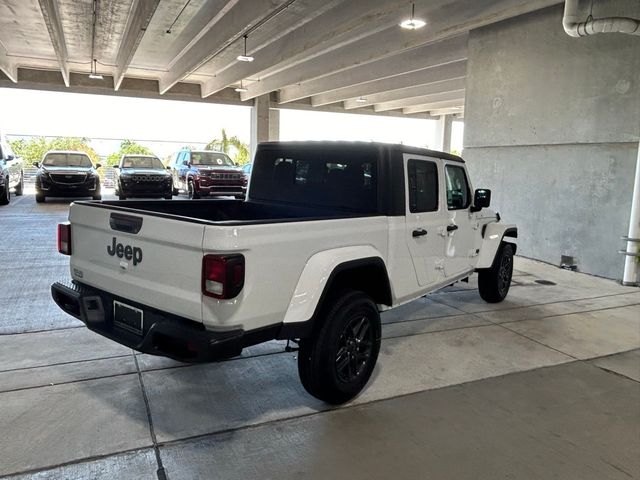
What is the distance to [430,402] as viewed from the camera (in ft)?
11.4

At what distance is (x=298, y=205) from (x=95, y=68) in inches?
752

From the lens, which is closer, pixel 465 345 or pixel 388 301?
pixel 388 301

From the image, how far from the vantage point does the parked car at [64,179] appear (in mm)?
14594

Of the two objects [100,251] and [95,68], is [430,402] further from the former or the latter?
[95,68]

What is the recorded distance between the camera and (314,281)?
116 inches

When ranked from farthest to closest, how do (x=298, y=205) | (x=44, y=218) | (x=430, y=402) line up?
(x=44, y=218)
(x=298, y=205)
(x=430, y=402)

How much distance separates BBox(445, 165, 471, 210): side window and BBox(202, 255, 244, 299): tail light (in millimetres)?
2719

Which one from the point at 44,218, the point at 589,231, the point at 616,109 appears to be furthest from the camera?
the point at 44,218

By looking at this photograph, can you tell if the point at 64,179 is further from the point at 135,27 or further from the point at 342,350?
the point at 342,350

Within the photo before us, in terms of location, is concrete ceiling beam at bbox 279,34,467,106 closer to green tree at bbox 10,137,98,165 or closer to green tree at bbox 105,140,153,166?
green tree at bbox 105,140,153,166

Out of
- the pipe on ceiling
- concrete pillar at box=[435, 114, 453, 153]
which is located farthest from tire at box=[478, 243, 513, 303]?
concrete pillar at box=[435, 114, 453, 153]

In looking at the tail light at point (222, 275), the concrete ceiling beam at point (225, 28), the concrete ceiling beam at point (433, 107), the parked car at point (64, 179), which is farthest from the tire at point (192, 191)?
the concrete ceiling beam at point (433, 107)

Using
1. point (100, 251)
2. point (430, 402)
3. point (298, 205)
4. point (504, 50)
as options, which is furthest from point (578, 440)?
point (504, 50)

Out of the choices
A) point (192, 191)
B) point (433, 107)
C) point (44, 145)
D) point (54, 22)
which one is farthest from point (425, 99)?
point (44, 145)
